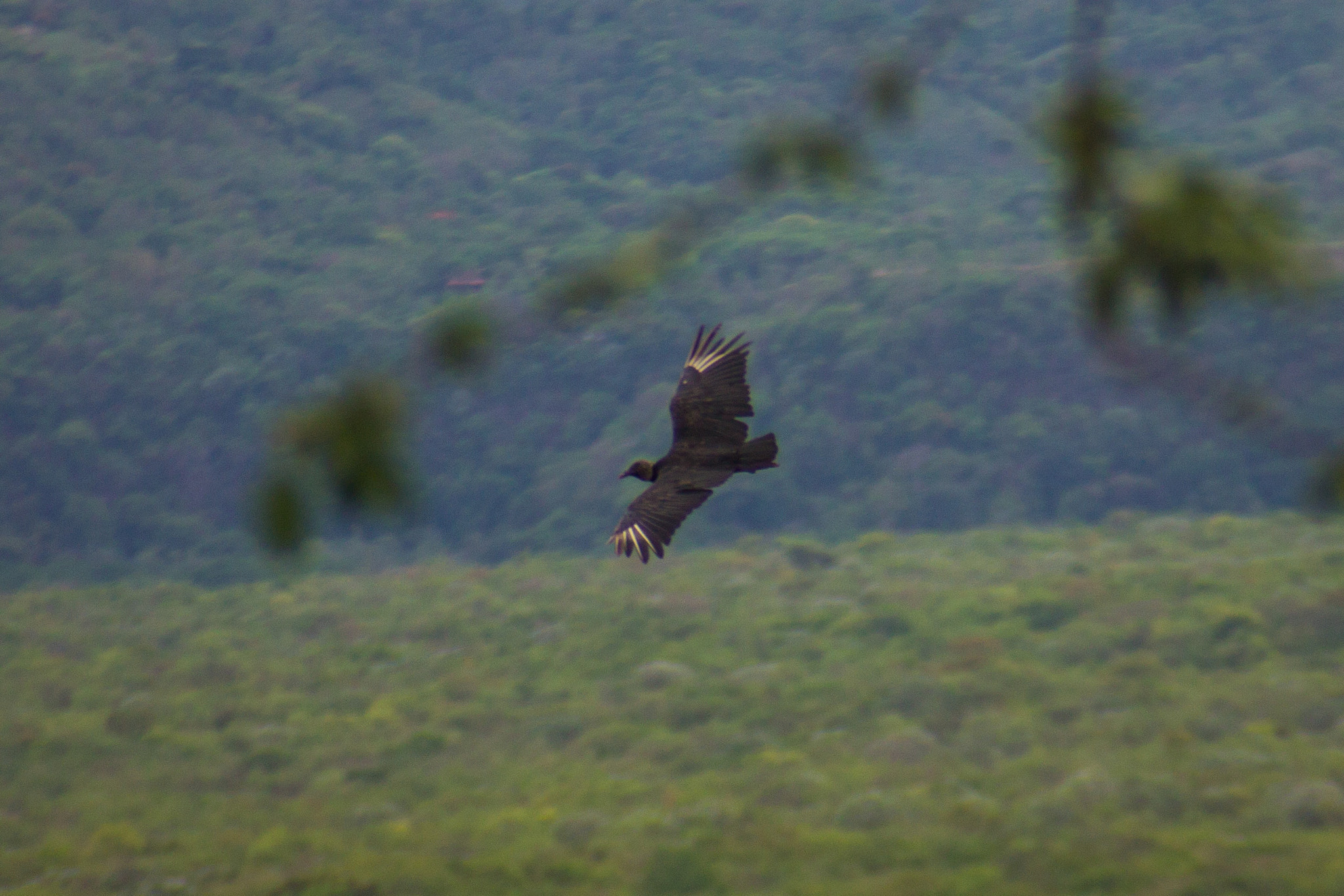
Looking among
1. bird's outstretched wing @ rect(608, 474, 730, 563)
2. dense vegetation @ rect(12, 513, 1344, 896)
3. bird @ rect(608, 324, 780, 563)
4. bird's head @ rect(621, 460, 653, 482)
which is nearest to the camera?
bird's outstretched wing @ rect(608, 474, 730, 563)

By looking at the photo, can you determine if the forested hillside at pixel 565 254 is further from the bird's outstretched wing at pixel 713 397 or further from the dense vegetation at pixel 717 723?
the bird's outstretched wing at pixel 713 397

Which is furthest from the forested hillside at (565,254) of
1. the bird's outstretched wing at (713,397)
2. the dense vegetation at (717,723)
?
the bird's outstretched wing at (713,397)

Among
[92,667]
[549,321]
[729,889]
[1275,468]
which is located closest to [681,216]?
[549,321]

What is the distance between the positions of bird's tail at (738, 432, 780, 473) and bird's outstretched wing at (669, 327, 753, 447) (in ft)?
0.62

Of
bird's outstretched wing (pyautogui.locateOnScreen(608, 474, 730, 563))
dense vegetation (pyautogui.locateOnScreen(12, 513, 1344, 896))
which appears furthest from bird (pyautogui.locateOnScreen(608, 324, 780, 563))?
dense vegetation (pyautogui.locateOnScreen(12, 513, 1344, 896))

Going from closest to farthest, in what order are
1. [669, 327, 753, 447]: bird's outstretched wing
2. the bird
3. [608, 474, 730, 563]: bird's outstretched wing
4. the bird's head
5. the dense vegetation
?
[608, 474, 730, 563]: bird's outstretched wing, the bird, the bird's head, [669, 327, 753, 447]: bird's outstretched wing, the dense vegetation

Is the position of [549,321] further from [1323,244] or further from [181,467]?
[181,467]

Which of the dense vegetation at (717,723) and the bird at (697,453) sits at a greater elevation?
the bird at (697,453)

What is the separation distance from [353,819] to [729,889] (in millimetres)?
9195

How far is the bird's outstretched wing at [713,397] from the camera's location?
7938 millimetres

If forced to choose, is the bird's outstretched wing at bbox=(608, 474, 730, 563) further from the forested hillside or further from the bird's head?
the forested hillside

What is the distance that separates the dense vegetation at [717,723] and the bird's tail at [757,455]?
19153 millimetres

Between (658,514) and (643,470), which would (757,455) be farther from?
(658,514)

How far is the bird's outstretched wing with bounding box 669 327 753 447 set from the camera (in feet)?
26.0
